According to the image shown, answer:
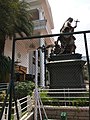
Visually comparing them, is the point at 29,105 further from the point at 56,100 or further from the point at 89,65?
the point at 89,65

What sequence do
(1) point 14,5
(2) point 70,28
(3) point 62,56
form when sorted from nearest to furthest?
(3) point 62,56 → (2) point 70,28 → (1) point 14,5

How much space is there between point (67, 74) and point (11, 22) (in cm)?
610

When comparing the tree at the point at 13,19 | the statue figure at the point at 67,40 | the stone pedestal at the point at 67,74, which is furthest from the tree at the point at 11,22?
the stone pedestal at the point at 67,74

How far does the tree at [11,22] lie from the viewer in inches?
443

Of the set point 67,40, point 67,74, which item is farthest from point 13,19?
point 67,74

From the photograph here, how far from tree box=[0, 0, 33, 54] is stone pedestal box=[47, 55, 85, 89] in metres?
5.07

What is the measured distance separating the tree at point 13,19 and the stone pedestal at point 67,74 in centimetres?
507

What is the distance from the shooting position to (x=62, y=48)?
8.81 meters

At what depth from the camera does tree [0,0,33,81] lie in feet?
36.9

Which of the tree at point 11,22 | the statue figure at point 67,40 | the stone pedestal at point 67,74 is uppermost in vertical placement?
the tree at point 11,22

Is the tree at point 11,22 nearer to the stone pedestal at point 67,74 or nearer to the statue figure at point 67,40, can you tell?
the statue figure at point 67,40

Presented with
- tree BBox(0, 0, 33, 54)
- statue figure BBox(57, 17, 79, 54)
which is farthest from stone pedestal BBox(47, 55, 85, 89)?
tree BBox(0, 0, 33, 54)

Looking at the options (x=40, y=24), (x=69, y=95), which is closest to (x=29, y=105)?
(x=69, y=95)

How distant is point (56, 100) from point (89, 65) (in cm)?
370
